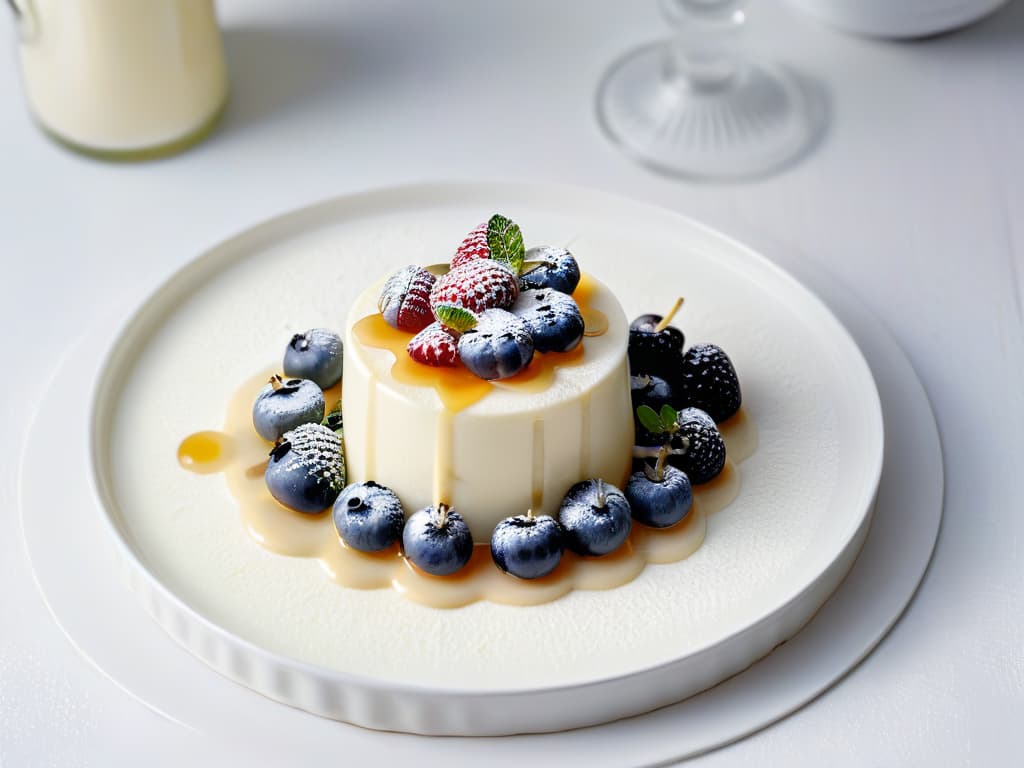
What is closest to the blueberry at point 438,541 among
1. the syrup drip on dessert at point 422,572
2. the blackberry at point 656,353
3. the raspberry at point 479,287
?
the syrup drip on dessert at point 422,572

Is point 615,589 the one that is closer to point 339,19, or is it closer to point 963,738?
point 963,738

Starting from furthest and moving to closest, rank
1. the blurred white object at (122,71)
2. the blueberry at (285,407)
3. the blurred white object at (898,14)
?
1. the blurred white object at (898,14)
2. the blurred white object at (122,71)
3. the blueberry at (285,407)

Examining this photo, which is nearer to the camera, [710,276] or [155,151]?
[710,276]

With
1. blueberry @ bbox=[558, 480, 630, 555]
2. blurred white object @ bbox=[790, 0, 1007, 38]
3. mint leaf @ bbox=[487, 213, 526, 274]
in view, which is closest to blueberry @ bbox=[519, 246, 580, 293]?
mint leaf @ bbox=[487, 213, 526, 274]

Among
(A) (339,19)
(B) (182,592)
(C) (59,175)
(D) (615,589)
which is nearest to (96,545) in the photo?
(B) (182,592)

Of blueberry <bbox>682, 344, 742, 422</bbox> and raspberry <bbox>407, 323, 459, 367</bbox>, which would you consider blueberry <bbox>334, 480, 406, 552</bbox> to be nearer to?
raspberry <bbox>407, 323, 459, 367</bbox>

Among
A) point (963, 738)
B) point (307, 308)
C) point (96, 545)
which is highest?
point (307, 308)

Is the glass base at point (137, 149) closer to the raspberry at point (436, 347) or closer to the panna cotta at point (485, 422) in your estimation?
the panna cotta at point (485, 422)
